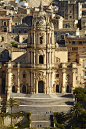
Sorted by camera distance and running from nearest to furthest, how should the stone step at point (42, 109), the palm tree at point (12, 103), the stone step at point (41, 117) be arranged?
the stone step at point (41, 117)
the palm tree at point (12, 103)
the stone step at point (42, 109)

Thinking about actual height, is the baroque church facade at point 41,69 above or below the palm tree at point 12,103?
above

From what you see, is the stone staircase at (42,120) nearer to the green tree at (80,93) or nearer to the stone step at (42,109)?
the stone step at (42,109)

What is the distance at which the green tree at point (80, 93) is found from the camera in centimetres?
8438

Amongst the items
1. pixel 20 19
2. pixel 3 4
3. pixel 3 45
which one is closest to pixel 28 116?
pixel 3 45

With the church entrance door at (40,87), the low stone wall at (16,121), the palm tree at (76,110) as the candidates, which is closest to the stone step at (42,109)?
the low stone wall at (16,121)

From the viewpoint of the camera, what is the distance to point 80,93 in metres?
85.0

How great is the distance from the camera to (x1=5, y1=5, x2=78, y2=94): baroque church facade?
8769 centimetres

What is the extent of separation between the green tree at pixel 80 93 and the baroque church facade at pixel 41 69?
9.20 feet

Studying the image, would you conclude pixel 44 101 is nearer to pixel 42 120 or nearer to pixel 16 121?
Result: pixel 42 120

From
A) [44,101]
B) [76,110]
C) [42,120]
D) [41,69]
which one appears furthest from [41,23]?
[42,120]

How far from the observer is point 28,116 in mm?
78750

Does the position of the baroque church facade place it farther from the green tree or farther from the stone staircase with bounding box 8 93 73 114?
the green tree

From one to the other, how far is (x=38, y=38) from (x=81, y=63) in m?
13.5

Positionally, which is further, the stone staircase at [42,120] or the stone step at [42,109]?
the stone step at [42,109]
